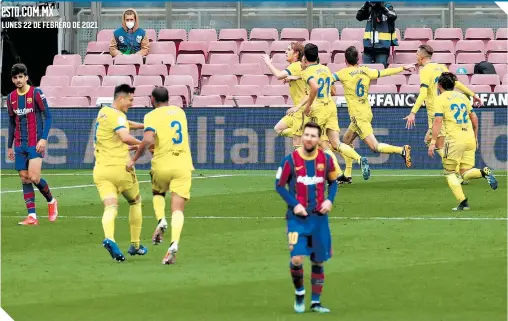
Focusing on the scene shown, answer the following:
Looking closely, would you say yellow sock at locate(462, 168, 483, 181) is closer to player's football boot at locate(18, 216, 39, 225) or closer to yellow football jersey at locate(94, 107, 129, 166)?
player's football boot at locate(18, 216, 39, 225)

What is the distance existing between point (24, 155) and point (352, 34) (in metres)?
14.6

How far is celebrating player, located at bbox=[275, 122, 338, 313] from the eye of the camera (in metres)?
10.2

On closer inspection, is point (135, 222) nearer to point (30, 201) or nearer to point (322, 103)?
point (30, 201)

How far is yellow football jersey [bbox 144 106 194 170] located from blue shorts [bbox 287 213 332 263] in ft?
10.1

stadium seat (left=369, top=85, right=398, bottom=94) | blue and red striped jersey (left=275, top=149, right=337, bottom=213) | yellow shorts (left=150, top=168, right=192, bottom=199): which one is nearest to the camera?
blue and red striped jersey (left=275, top=149, right=337, bottom=213)

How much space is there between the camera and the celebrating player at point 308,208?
10188 millimetres

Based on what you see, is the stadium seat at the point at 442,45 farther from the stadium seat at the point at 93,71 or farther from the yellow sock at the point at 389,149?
the yellow sock at the point at 389,149

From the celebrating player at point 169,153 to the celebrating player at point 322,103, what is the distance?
6.23 metres

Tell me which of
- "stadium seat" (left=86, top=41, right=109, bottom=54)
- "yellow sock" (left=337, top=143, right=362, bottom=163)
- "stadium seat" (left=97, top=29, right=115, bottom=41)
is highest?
"stadium seat" (left=97, top=29, right=115, bottom=41)

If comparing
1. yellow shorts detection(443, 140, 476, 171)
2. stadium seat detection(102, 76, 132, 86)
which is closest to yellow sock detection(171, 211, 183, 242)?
yellow shorts detection(443, 140, 476, 171)

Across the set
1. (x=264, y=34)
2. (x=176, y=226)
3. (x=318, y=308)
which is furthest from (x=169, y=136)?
(x=264, y=34)

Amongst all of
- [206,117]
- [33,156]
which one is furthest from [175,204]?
[206,117]

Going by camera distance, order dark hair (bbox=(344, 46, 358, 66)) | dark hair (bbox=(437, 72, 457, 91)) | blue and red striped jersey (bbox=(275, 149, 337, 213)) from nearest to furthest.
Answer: blue and red striped jersey (bbox=(275, 149, 337, 213)) → dark hair (bbox=(437, 72, 457, 91)) → dark hair (bbox=(344, 46, 358, 66))

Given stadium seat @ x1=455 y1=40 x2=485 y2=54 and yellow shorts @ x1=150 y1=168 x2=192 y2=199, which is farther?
stadium seat @ x1=455 y1=40 x2=485 y2=54
